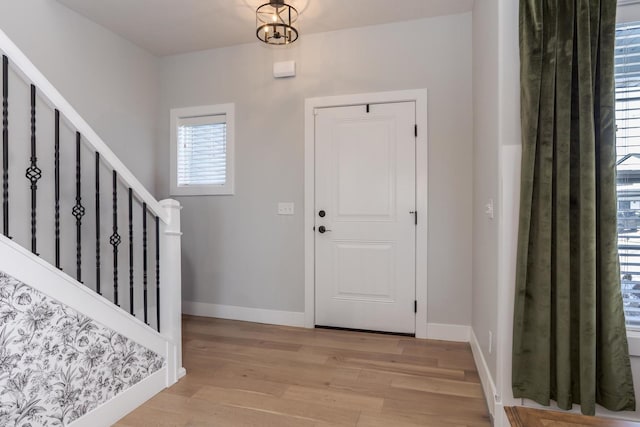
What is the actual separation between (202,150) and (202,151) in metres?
0.01

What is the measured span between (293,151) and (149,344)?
2.00 metres

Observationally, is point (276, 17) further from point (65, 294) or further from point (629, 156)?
point (629, 156)

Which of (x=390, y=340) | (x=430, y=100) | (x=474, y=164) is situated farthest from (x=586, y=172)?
(x=390, y=340)

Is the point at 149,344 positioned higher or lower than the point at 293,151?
lower

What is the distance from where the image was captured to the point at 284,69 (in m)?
3.29

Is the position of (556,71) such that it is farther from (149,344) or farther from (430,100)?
(149,344)

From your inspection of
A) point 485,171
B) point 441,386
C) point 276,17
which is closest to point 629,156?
point 485,171

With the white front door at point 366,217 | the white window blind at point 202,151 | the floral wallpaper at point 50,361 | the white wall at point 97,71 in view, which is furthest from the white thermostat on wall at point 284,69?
the floral wallpaper at point 50,361

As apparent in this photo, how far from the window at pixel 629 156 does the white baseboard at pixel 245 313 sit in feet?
7.93

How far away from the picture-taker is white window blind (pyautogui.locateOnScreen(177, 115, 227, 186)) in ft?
11.8

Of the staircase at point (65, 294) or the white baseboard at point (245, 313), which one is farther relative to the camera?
the white baseboard at point (245, 313)

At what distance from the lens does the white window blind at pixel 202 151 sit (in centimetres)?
360

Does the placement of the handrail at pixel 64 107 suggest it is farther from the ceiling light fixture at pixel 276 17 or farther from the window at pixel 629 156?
the window at pixel 629 156

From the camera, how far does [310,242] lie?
329 centimetres
